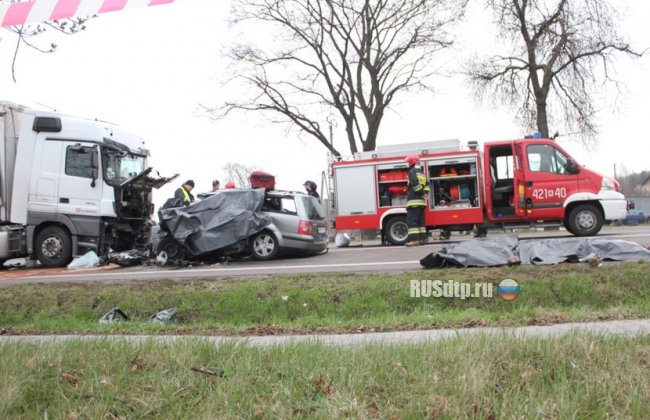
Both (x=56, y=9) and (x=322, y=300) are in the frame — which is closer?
(x=56, y=9)

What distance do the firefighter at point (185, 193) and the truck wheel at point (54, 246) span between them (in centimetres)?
306

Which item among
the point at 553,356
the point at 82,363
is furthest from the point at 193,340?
the point at 553,356

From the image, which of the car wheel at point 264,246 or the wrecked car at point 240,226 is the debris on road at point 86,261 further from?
the car wheel at point 264,246

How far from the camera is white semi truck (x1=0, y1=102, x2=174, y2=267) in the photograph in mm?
13203

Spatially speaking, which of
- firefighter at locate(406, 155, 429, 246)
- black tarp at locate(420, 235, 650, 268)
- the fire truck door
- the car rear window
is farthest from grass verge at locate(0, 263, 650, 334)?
the fire truck door

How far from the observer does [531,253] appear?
884 centimetres

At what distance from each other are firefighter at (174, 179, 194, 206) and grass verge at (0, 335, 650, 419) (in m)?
8.78

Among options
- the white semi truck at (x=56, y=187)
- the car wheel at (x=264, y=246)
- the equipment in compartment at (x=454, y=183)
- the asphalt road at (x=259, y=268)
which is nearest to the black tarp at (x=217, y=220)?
the car wheel at (x=264, y=246)

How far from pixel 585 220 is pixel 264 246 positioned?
7882mm

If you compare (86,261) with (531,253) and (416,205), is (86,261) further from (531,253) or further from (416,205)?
(531,253)

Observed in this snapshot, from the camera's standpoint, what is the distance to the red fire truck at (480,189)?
1323 cm

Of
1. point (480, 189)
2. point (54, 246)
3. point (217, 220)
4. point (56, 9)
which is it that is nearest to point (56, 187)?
point (54, 246)

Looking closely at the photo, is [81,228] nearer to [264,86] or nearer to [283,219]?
[283,219]

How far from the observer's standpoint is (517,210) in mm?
13742
